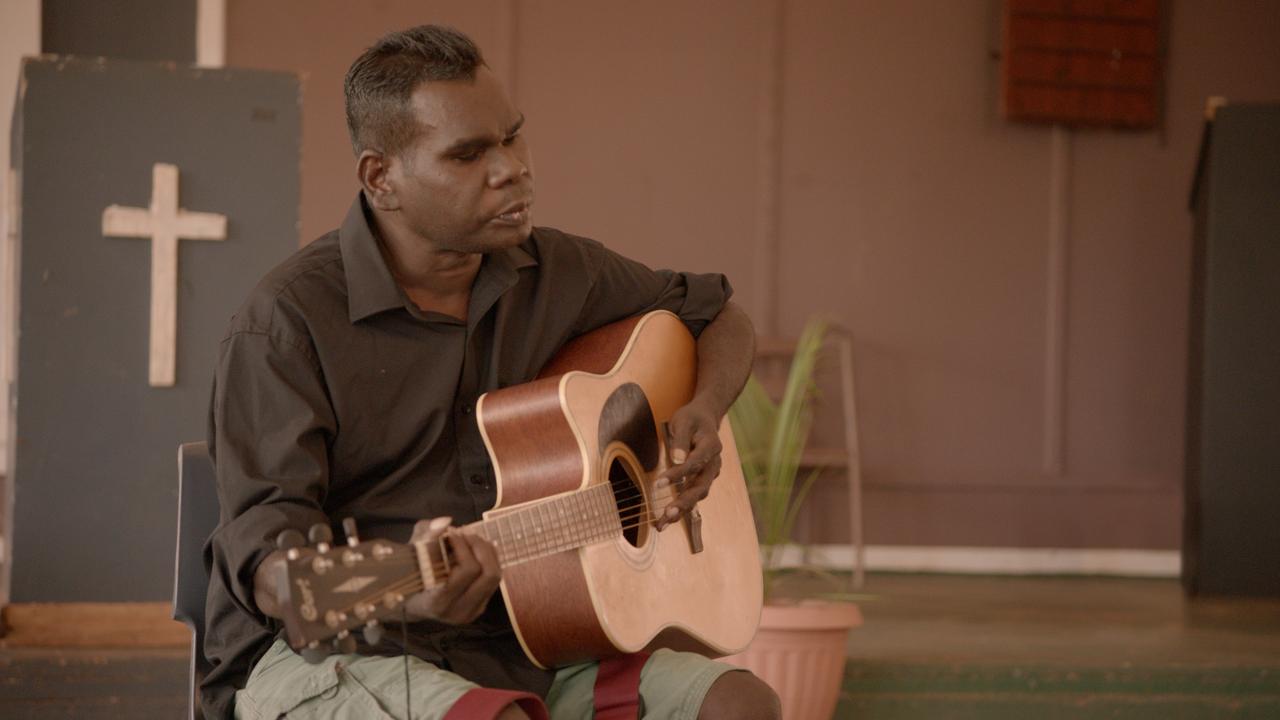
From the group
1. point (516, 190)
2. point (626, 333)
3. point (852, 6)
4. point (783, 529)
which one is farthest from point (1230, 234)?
point (516, 190)

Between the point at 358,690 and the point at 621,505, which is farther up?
the point at 621,505

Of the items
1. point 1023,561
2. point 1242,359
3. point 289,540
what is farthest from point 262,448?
point 1023,561

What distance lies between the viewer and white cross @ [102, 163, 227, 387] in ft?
9.12

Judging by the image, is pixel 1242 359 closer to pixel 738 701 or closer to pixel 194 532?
pixel 738 701

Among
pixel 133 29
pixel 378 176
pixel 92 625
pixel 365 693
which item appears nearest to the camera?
pixel 365 693

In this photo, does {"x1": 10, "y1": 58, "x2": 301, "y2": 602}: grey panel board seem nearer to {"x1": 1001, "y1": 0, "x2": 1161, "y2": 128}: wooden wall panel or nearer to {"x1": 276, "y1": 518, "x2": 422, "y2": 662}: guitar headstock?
{"x1": 276, "y1": 518, "x2": 422, "y2": 662}: guitar headstock

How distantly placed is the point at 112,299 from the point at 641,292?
A: 1.25 m

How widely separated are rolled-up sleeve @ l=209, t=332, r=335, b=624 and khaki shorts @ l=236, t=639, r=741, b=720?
0.27 feet

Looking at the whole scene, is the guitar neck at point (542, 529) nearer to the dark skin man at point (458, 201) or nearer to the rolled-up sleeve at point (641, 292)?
the dark skin man at point (458, 201)

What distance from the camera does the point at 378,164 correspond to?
72.6 inches

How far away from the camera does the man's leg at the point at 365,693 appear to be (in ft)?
5.08

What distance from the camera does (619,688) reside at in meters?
1.80

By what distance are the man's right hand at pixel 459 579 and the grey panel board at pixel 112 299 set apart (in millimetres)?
1546

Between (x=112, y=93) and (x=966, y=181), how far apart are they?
3.72m
